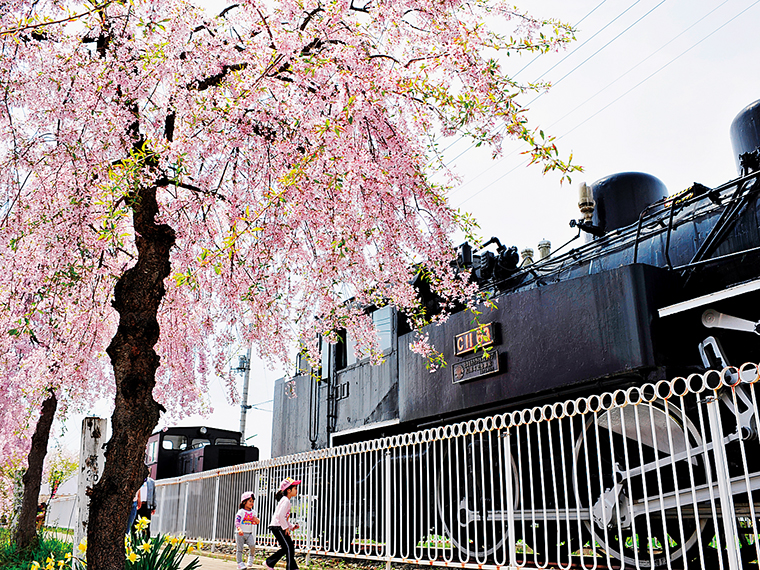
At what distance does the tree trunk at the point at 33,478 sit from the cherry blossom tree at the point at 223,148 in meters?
2.26

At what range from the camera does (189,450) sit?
1625 cm

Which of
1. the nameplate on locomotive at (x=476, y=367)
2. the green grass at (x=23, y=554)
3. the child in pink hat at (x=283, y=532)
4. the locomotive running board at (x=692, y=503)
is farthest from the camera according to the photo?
the green grass at (x=23, y=554)

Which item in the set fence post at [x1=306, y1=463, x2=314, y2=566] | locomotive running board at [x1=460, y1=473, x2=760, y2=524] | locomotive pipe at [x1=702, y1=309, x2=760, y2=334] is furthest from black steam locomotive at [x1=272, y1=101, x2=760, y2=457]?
fence post at [x1=306, y1=463, x2=314, y2=566]

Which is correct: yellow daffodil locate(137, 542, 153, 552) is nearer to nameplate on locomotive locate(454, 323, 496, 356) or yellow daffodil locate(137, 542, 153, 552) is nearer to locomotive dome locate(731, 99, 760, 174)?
nameplate on locomotive locate(454, 323, 496, 356)

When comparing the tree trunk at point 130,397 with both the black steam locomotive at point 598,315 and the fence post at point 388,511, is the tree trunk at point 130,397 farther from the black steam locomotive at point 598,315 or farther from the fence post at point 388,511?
the fence post at point 388,511

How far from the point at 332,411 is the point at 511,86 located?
584cm

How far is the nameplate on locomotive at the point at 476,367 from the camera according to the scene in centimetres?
629

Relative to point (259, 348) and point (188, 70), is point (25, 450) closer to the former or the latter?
point (259, 348)

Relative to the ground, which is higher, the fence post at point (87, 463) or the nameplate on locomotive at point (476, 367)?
the nameplate on locomotive at point (476, 367)

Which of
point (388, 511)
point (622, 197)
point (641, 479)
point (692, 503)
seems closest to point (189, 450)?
point (388, 511)

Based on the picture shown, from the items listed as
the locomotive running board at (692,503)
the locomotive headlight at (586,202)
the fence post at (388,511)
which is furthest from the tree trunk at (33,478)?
the locomotive headlight at (586,202)

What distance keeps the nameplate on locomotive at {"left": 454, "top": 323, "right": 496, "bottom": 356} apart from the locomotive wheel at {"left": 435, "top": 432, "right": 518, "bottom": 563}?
2.83 feet

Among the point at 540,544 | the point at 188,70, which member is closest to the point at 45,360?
the point at 188,70

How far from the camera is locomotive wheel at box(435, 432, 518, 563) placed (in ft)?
16.9
